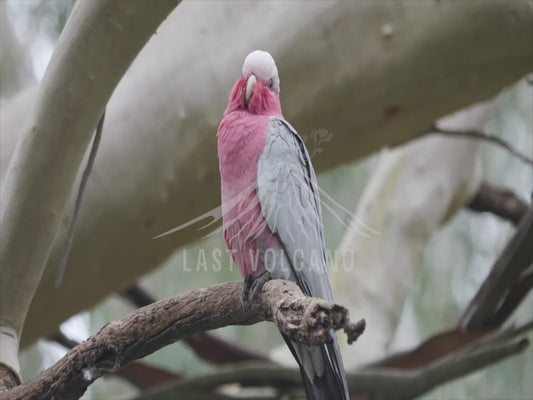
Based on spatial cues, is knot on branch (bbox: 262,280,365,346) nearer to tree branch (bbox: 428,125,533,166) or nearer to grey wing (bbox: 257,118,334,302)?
grey wing (bbox: 257,118,334,302)

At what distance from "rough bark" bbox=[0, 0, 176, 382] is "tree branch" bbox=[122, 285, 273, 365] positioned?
165 cm

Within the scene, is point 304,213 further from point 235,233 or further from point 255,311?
point 255,311

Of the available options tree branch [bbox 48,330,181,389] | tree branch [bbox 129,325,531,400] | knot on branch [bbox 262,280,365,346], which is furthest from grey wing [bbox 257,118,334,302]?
tree branch [bbox 48,330,181,389]

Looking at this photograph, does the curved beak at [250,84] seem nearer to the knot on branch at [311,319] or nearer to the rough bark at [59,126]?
the rough bark at [59,126]

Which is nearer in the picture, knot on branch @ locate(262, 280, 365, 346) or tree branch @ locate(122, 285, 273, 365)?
knot on branch @ locate(262, 280, 365, 346)

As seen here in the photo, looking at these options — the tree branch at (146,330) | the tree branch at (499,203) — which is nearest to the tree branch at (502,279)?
the tree branch at (499,203)

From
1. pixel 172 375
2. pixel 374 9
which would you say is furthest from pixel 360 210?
pixel 374 9

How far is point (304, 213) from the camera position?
2281 mm

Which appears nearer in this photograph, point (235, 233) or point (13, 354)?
point (235, 233)

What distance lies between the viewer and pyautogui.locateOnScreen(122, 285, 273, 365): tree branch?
4.11 m

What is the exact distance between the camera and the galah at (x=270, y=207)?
219cm

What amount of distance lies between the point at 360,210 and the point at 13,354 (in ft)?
10.1


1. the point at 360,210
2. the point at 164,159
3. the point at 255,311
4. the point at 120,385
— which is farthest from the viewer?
the point at 120,385

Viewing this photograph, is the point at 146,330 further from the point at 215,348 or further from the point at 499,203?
the point at 499,203
